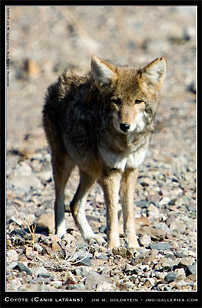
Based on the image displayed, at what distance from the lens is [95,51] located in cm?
2495

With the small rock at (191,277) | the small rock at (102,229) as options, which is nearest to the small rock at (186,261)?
the small rock at (191,277)

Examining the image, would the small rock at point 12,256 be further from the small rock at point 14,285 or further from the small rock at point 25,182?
the small rock at point 25,182

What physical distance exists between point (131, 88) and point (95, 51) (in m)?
17.2

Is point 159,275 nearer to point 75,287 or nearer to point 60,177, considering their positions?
point 75,287

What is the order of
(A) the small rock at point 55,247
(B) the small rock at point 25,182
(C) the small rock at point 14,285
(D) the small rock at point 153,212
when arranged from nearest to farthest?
(C) the small rock at point 14,285 < (A) the small rock at point 55,247 < (D) the small rock at point 153,212 < (B) the small rock at point 25,182

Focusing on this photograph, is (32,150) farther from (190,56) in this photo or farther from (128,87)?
(190,56)

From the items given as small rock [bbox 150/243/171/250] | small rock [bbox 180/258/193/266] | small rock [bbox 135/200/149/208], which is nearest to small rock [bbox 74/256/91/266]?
small rock [bbox 180/258/193/266]

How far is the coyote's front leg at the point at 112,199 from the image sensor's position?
27.7ft

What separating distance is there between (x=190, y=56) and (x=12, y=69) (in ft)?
23.3

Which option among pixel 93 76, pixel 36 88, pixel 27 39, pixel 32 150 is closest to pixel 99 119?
pixel 93 76

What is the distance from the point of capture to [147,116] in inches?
328

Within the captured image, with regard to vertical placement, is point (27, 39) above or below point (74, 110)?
above

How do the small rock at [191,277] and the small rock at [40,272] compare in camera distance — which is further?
the small rock at [191,277]

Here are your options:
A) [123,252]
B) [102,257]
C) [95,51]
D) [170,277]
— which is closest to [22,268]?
[102,257]
